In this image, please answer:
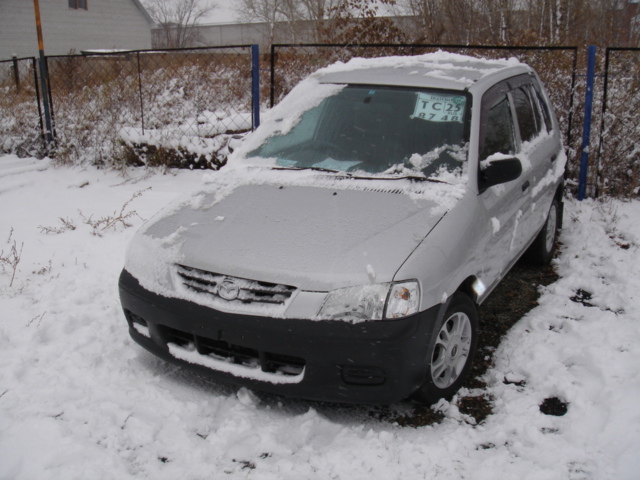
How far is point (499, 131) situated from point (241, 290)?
6.92 feet

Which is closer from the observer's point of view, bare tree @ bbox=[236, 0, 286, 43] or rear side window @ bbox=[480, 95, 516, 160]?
rear side window @ bbox=[480, 95, 516, 160]

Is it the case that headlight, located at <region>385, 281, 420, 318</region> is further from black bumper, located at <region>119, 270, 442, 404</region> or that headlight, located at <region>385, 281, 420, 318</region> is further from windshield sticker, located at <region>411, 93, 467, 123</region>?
windshield sticker, located at <region>411, 93, 467, 123</region>

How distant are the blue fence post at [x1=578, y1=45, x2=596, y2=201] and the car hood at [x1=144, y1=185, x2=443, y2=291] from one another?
4.47 meters

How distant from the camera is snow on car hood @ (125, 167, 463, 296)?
8.59ft

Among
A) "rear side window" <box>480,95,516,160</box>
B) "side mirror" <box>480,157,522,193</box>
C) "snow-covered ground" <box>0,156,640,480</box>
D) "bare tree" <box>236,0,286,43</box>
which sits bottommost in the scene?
"snow-covered ground" <box>0,156,640,480</box>

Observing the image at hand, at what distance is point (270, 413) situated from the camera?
2.92m

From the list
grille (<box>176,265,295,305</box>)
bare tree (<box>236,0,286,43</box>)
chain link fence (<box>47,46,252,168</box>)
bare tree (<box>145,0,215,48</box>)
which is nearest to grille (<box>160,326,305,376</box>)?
grille (<box>176,265,295,305</box>)

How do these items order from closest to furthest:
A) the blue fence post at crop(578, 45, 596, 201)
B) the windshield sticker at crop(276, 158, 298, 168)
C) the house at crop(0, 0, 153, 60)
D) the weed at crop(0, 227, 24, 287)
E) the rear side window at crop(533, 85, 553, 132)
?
1. the windshield sticker at crop(276, 158, 298, 168)
2. the weed at crop(0, 227, 24, 287)
3. the rear side window at crop(533, 85, 553, 132)
4. the blue fence post at crop(578, 45, 596, 201)
5. the house at crop(0, 0, 153, 60)

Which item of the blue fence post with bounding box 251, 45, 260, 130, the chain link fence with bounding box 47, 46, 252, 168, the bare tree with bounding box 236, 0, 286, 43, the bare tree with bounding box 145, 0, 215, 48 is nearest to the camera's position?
the blue fence post with bounding box 251, 45, 260, 130

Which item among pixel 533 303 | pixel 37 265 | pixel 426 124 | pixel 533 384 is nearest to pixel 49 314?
pixel 37 265

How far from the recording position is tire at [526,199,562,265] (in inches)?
191

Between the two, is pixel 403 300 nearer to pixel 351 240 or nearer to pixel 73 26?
pixel 351 240

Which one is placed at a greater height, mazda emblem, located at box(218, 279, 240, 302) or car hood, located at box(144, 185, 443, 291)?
car hood, located at box(144, 185, 443, 291)

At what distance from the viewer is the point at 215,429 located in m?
2.79
